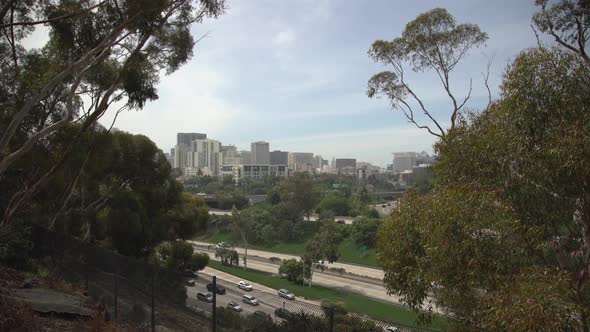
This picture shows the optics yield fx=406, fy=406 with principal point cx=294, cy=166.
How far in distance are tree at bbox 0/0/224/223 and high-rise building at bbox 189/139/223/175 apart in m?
139

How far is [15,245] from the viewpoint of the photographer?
9094mm

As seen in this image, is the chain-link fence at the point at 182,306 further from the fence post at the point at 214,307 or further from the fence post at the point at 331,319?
the fence post at the point at 331,319

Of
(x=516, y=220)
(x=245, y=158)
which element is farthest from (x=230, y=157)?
(x=516, y=220)

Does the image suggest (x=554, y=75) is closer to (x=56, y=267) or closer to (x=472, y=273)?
(x=472, y=273)

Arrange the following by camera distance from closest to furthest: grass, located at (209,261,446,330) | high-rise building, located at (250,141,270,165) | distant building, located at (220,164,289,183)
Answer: grass, located at (209,261,446,330), distant building, located at (220,164,289,183), high-rise building, located at (250,141,270,165)

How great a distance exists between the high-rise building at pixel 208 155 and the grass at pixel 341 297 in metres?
117

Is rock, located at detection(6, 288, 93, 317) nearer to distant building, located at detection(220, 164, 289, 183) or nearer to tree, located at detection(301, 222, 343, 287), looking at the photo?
tree, located at detection(301, 222, 343, 287)

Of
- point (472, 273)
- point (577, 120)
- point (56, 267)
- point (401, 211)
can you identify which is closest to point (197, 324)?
point (401, 211)

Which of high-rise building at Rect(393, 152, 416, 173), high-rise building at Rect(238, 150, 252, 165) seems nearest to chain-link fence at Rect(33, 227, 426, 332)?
high-rise building at Rect(238, 150, 252, 165)

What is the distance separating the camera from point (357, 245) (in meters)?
40.5

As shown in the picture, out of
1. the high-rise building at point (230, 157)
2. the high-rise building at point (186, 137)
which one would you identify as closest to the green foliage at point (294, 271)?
the high-rise building at point (230, 157)

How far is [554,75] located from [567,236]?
1.73 meters

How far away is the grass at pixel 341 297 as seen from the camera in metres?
23.1

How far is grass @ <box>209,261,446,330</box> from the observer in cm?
2310
